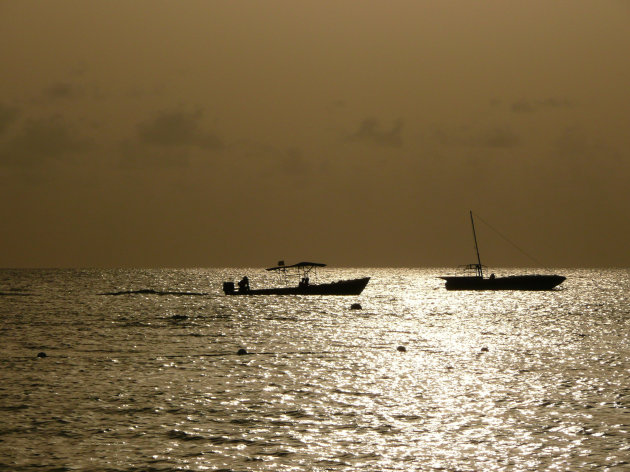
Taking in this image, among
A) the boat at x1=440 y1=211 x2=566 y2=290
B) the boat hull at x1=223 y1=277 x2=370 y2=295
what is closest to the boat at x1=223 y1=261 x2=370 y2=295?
the boat hull at x1=223 y1=277 x2=370 y2=295

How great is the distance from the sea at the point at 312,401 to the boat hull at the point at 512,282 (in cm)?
7069

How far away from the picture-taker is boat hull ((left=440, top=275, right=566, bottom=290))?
440 feet

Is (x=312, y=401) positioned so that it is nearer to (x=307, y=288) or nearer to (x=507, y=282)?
(x=307, y=288)

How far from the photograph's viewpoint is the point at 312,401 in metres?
31.4

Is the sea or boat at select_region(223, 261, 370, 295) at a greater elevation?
boat at select_region(223, 261, 370, 295)

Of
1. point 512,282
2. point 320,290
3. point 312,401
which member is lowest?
point 312,401

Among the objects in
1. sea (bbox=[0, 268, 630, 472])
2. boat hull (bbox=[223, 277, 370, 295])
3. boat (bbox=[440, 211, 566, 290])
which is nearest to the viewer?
sea (bbox=[0, 268, 630, 472])

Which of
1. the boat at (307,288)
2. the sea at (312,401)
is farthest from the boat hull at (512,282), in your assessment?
the sea at (312,401)

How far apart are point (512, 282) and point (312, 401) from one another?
11035 cm

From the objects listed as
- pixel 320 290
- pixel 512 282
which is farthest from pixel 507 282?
pixel 320 290

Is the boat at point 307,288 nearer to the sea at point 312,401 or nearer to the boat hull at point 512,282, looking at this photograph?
the boat hull at point 512,282

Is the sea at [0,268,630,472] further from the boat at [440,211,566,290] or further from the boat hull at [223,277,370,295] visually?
the boat at [440,211,566,290]

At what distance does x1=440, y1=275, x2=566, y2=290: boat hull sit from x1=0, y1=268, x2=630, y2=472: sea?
7069 cm

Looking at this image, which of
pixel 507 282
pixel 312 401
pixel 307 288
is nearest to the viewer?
pixel 312 401
